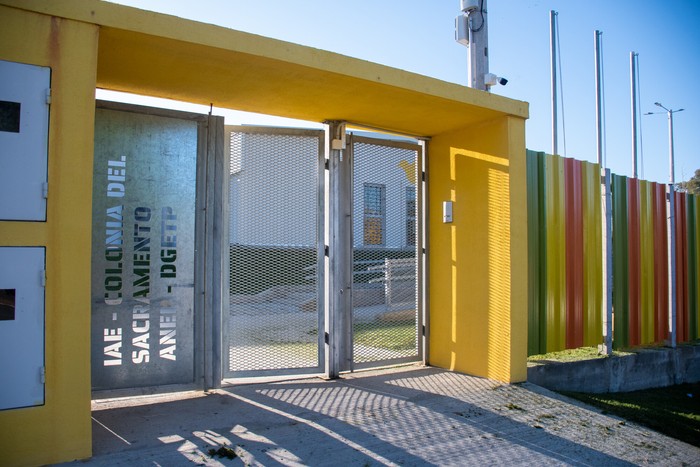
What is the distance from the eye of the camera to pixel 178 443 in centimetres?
402

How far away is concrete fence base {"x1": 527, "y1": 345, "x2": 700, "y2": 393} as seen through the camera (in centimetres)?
679

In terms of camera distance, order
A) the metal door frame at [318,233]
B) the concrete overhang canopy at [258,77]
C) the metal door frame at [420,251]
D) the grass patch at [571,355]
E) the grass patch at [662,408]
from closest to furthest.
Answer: the concrete overhang canopy at [258,77] < the grass patch at [662,408] < the metal door frame at [318,233] < the metal door frame at [420,251] < the grass patch at [571,355]

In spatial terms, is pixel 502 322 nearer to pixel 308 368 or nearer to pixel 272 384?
pixel 308 368

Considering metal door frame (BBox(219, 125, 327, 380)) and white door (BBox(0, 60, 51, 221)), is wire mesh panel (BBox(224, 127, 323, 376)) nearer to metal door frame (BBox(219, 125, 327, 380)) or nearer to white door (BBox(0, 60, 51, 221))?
metal door frame (BBox(219, 125, 327, 380))

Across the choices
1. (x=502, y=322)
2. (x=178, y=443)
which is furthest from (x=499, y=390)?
(x=178, y=443)

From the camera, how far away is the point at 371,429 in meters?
4.46

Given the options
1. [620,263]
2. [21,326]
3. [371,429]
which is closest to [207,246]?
[21,326]

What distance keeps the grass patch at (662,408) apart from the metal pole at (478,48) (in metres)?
3.86

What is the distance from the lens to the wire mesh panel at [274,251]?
19.0 feet

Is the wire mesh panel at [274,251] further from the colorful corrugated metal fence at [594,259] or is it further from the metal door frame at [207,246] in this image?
the colorful corrugated metal fence at [594,259]

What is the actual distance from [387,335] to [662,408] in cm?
348

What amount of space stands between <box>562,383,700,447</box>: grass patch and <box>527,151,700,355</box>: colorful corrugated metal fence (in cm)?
81

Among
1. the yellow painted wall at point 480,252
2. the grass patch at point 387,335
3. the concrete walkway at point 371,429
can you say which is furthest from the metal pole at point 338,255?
the yellow painted wall at point 480,252

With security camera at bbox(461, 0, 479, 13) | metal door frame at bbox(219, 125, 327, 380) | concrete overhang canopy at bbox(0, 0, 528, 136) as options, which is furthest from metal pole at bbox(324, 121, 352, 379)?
security camera at bbox(461, 0, 479, 13)
